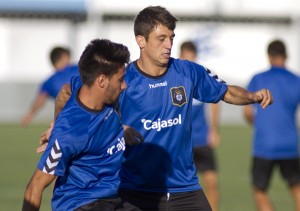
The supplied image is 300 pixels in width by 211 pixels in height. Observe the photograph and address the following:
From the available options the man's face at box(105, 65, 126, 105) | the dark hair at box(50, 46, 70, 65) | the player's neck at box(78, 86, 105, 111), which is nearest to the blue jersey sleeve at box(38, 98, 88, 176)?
the player's neck at box(78, 86, 105, 111)

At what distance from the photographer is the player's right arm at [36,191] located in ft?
20.3

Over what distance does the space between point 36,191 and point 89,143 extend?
1.59 ft

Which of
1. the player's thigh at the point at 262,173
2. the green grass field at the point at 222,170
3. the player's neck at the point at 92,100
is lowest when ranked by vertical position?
the green grass field at the point at 222,170

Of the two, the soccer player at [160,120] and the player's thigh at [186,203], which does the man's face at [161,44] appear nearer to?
the soccer player at [160,120]

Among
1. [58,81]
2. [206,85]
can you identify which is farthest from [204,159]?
[206,85]

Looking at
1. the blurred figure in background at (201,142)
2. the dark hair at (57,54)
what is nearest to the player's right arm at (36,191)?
the blurred figure in background at (201,142)

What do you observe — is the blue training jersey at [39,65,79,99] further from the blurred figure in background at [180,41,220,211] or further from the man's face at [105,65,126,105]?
the man's face at [105,65,126,105]

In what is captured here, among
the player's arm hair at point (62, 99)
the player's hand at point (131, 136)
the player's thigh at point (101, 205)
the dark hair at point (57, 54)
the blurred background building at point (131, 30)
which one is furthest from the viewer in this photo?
the blurred background building at point (131, 30)

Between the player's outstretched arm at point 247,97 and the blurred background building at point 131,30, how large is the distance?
26.8 meters

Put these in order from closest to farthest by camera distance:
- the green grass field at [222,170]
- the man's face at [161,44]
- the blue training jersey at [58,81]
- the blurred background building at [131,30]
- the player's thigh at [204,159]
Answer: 1. the man's face at [161,44]
2. the player's thigh at [204,159]
3. the green grass field at [222,170]
4. the blue training jersey at [58,81]
5. the blurred background building at [131,30]

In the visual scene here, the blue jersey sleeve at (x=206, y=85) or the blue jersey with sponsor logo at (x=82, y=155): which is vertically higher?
the blue jersey sleeve at (x=206, y=85)

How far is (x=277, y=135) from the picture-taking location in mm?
11727

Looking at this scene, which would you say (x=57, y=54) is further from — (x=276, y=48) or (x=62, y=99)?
(x=62, y=99)

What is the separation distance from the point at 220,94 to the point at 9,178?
9.58 meters
